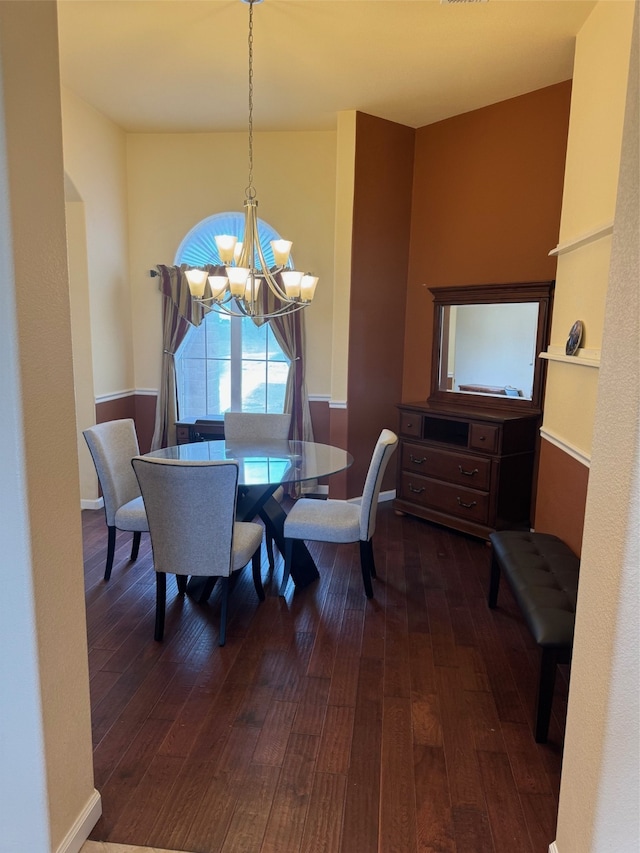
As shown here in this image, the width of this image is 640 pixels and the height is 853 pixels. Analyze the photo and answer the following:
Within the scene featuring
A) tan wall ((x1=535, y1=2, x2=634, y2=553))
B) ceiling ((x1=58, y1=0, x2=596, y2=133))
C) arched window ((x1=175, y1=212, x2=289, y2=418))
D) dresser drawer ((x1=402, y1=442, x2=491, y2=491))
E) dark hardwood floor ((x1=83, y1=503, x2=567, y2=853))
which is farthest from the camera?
arched window ((x1=175, y1=212, x2=289, y2=418))

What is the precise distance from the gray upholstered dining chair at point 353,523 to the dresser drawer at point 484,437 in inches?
41.4

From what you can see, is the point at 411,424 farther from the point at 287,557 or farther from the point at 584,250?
the point at 584,250

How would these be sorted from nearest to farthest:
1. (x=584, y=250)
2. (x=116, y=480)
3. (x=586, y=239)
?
(x=586, y=239)
(x=584, y=250)
(x=116, y=480)

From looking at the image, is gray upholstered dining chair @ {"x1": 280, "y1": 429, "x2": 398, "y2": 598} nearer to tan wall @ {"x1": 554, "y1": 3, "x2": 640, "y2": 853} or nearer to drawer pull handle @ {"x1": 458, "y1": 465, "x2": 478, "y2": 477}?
drawer pull handle @ {"x1": 458, "y1": 465, "x2": 478, "y2": 477}

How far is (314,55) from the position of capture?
11.3ft

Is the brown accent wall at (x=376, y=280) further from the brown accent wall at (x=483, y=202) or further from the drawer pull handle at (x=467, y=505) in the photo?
the drawer pull handle at (x=467, y=505)

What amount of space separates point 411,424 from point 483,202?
1814 millimetres

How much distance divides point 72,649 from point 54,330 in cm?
88

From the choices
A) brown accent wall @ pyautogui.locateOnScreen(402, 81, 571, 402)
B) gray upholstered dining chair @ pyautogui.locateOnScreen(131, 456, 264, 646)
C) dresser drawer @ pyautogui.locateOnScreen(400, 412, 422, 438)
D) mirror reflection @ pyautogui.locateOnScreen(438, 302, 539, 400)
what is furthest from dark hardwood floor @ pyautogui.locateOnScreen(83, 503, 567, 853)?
brown accent wall @ pyautogui.locateOnScreen(402, 81, 571, 402)

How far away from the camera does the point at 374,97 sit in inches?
159

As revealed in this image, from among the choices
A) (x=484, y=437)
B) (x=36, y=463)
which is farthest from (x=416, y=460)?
(x=36, y=463)

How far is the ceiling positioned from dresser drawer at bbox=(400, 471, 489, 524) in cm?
284

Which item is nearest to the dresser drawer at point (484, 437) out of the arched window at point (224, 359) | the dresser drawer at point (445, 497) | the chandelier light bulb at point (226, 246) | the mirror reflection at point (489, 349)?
the dresser drawer at point (445, 497)

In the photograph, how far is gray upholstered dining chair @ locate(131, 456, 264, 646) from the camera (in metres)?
2.46
